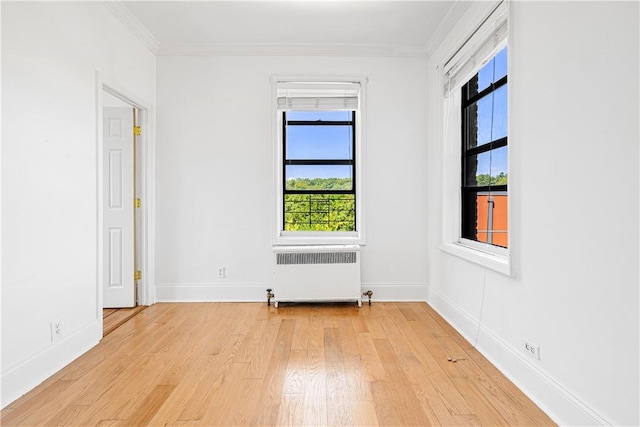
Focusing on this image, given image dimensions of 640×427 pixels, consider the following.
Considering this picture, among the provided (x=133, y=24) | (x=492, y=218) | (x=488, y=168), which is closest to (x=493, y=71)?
(x=488, y=168)

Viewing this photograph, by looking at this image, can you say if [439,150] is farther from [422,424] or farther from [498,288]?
[422,424]

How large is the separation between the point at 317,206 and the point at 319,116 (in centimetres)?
101

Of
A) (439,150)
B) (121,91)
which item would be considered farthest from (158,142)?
(439,150)

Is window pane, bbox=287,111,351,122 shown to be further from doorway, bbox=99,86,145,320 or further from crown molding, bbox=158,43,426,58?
doorway, bbox=99,86,145,320

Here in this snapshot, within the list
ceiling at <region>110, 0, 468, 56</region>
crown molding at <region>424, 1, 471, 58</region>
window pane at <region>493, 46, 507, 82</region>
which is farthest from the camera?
ceiling at <region>110, 0, 468, 56</region>

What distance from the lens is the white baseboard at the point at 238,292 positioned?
3.98m

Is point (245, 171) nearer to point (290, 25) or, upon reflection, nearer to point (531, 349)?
point (290, 25)

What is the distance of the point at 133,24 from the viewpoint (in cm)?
337

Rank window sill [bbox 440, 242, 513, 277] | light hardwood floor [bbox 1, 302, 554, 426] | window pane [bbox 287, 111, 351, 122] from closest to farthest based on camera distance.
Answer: light hardwood floor [bbox 1, 302, 554, 426] < window sill [bbox 440, 242, 513, 277] < window pane [bbox 287, 111, 351, 122]

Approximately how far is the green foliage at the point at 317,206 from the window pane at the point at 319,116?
671 millimetres

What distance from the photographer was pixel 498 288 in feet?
8.04

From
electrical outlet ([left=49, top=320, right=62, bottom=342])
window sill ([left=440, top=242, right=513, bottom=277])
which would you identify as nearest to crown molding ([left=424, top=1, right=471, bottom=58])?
window sill ([left=440, top=242, right=513, bottom=277])

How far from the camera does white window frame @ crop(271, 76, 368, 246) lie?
156 inches

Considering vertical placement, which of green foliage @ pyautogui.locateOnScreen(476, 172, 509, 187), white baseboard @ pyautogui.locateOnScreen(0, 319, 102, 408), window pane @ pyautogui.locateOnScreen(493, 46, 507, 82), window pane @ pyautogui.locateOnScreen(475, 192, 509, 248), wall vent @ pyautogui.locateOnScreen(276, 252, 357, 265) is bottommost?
white baseboard @ pyautogui.locateOnScreen(0, 319, 102, 408)
